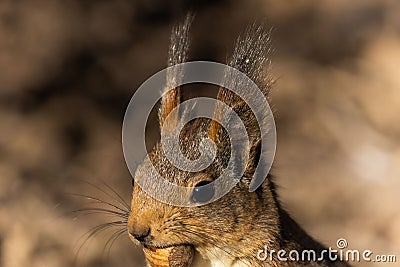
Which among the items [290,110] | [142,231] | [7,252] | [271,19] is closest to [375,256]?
[290,110]

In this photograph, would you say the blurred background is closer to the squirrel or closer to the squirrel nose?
Answer: the squirrel

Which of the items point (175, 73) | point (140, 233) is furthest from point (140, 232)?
point (175, 73)

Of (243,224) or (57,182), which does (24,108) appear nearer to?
(57,182)

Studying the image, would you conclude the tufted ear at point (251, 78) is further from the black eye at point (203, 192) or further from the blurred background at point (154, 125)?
the blurred background at point (154, 125)

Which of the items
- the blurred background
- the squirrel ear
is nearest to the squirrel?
the squirrel ear

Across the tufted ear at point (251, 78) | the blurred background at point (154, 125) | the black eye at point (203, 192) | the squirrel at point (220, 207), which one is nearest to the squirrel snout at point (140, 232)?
the squirrel at point (220, 207)

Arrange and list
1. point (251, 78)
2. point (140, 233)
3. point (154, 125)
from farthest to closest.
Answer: point (154, 125) < point (251, 78) < point (140, 233)

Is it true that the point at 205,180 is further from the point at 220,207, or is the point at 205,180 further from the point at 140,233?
the point at 140,233
